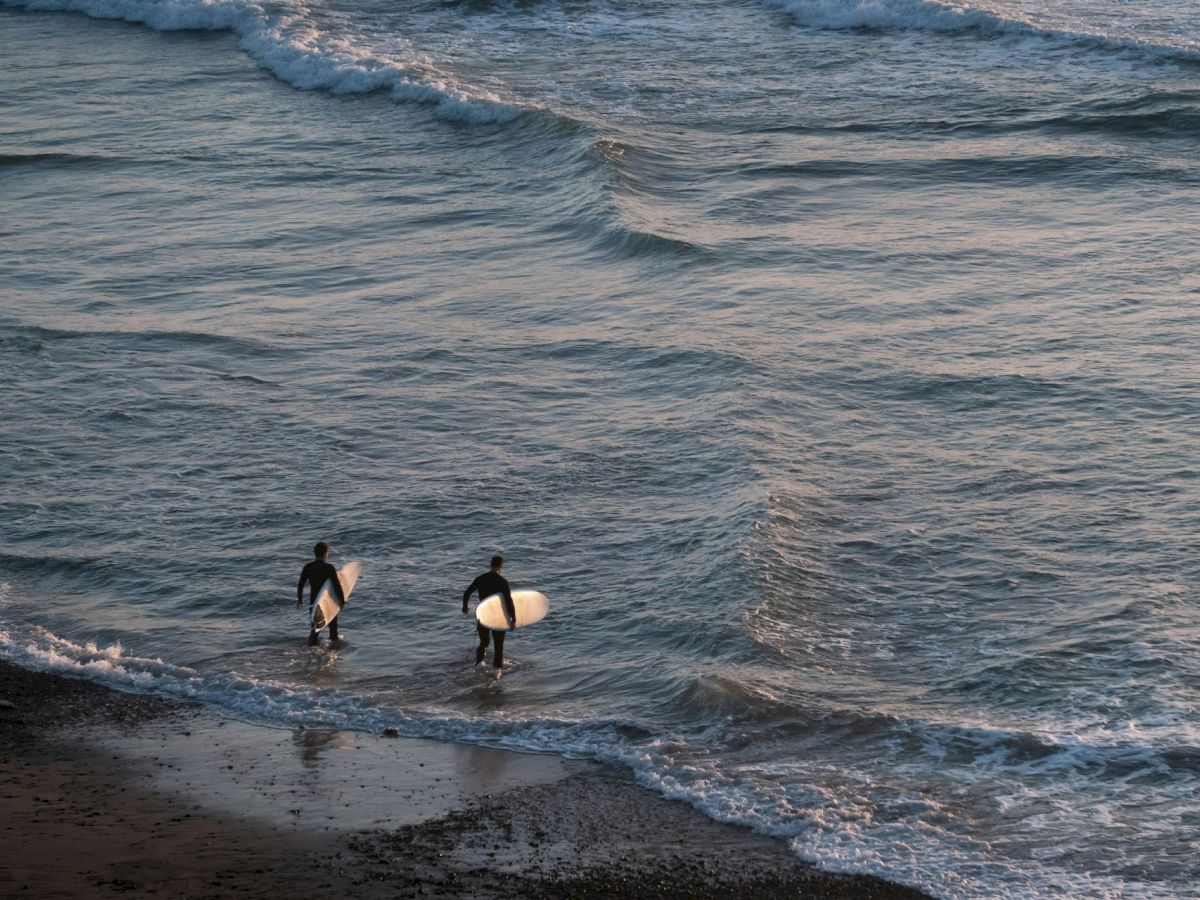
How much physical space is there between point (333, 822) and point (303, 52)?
31.7 metres

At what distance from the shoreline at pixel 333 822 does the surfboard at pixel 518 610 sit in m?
1.54

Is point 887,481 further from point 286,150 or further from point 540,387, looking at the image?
point 286,150

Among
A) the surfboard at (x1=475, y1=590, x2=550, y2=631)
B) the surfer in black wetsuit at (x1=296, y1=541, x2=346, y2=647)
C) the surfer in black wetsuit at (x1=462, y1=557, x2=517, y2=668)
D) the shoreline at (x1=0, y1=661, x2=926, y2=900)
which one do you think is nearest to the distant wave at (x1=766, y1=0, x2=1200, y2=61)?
the surfboard at (x1=475, y1=590, x2=550, y2=631)

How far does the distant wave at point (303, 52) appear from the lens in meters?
35.3

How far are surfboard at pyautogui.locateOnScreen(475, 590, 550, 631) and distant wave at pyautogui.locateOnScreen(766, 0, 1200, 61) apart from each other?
26.3 m

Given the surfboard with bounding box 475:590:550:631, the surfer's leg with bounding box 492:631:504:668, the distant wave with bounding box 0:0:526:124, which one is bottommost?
the surfer's leg with bounding box 492:631:504:668

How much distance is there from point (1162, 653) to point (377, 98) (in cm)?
2702

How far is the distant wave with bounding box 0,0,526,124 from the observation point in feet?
116

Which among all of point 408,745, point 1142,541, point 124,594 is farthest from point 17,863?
point 1142,541

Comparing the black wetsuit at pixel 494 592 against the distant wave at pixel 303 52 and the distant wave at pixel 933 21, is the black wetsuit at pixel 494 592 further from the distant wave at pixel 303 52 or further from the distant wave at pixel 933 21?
the distant wave at pixel 933 21

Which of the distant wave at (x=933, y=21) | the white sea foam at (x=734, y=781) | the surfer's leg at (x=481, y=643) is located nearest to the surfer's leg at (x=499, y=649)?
the surfer's leg at (x=481, y=643)

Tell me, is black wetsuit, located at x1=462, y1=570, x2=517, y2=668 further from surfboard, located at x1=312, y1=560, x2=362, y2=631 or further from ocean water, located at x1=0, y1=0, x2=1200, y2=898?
surfboard, located at x1=312, y1=560, x2=362, y2=631

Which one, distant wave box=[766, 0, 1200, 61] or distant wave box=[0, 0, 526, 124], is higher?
distant wave box=[766, 0, 1200, 61]

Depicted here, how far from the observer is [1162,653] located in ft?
46.3
